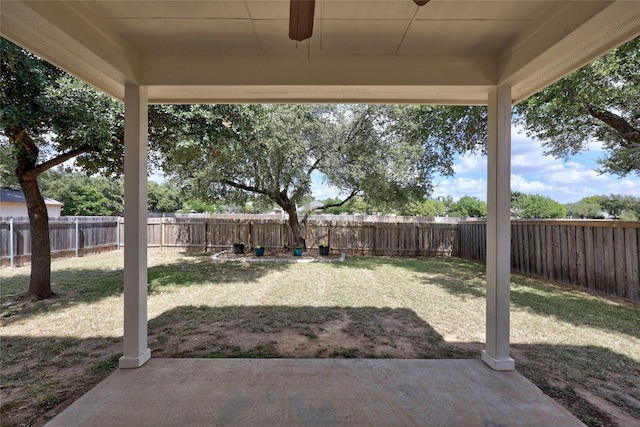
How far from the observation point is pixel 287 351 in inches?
118

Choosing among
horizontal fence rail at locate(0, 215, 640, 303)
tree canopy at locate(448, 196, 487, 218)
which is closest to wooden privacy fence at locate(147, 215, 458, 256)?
horizontal fence rail at locate(0, 215, 640, 303)

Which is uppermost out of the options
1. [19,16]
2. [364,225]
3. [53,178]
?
[53,178]

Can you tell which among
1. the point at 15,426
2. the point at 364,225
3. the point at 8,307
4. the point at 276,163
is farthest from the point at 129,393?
the point at 364,225

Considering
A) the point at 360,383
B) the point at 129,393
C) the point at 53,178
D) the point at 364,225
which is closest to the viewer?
the point at 129,393

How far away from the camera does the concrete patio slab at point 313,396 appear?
1.92 meters

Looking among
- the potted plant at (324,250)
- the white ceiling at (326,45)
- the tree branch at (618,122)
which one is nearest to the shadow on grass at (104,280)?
the potted plant at (324,250)

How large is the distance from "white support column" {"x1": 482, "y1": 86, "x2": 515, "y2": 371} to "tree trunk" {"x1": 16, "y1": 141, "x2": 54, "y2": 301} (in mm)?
6111

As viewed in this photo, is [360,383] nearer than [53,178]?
Yes

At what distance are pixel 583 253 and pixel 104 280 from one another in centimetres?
910

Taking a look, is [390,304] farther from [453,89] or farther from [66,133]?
[66,133]

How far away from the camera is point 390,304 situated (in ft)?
15.3

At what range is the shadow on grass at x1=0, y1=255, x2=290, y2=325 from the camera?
446cm

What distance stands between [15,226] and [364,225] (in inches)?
364

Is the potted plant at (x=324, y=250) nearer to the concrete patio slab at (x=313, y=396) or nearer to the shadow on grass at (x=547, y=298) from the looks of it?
the shadow on grass at (x=547, y=298)
